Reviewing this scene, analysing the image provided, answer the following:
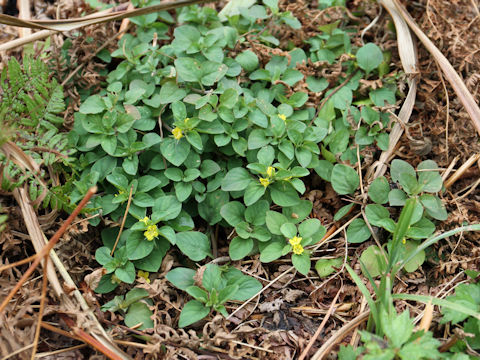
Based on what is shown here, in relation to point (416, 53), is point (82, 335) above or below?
below

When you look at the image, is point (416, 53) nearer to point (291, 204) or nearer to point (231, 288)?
point (291, 204)

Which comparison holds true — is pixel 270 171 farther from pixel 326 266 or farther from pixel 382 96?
pixel 382 96

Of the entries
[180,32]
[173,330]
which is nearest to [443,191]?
[173,330]

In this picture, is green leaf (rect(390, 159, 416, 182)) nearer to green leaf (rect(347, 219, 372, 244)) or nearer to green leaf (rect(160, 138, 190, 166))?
green leaf (rect(347, 219, 372, 244))

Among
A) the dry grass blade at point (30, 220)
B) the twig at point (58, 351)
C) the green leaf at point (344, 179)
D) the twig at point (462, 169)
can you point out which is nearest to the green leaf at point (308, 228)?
the green leaf at point (344, 179)

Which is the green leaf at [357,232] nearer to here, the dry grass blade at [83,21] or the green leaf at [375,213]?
the green leaf at [375,213]

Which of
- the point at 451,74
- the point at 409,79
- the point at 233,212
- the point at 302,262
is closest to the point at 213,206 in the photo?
the point at 233,212
